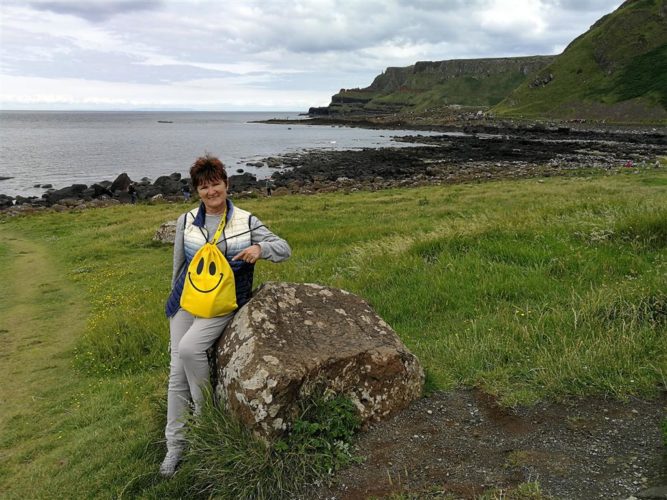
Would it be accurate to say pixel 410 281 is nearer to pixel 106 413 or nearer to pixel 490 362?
pixel 490 362

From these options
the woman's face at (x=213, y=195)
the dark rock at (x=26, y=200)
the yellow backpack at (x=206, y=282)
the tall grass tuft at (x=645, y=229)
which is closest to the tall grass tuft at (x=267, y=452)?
the yellow backpack at (x=206, y=282)

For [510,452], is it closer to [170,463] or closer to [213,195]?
[170,463]

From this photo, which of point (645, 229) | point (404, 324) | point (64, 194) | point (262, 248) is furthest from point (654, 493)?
point (64, 194)

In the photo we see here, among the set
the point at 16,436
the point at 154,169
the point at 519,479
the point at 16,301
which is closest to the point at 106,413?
the point at 16,436

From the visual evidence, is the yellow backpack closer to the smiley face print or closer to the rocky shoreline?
the smiley face print

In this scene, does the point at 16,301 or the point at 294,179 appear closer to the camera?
the point at 16,301

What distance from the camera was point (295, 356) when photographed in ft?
15.9

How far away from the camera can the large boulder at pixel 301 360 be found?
14.8ft

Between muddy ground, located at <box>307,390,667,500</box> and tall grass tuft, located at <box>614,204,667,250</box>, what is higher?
tall grass tuft, located at <box>614,204,667,250</box>

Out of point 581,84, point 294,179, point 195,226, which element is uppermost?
point 581,84

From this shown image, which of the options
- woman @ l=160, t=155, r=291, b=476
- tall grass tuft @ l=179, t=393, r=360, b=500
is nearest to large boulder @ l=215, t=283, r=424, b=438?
tall grass tuft @ l=179, t=393, r=360, b=500

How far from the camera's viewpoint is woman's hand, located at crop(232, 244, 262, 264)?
4977mm

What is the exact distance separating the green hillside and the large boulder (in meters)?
127

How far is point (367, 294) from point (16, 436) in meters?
5.92
